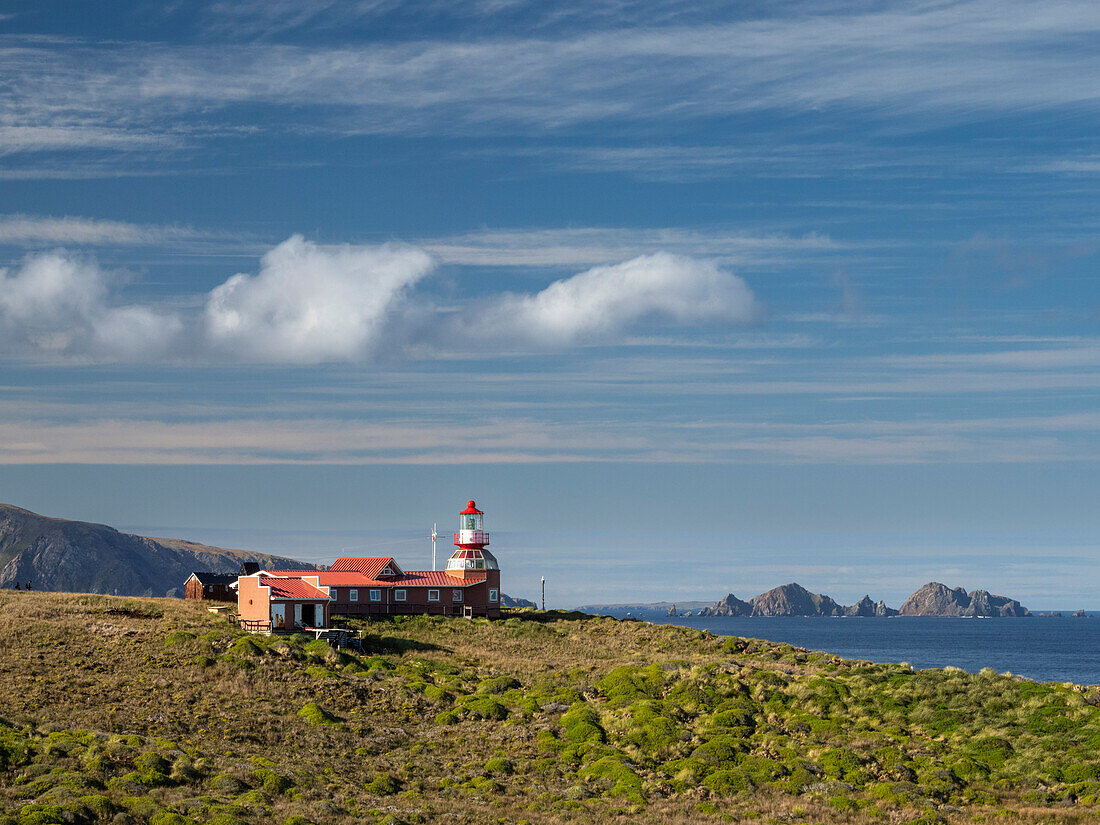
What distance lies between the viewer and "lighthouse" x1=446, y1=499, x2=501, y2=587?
100 metres

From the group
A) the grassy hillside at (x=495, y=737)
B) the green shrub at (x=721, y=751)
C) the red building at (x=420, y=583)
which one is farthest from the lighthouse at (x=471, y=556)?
the green shrub at (x=721, y=751)

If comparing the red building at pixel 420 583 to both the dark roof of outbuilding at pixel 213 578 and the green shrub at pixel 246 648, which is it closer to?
the dark roof of outbuilding at pixel 213 578

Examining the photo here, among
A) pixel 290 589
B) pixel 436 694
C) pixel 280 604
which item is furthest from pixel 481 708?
pixel 290 589

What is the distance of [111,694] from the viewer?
55.3 meters

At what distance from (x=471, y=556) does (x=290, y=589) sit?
22.8 m

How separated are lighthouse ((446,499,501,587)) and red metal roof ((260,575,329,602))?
18.9 metres

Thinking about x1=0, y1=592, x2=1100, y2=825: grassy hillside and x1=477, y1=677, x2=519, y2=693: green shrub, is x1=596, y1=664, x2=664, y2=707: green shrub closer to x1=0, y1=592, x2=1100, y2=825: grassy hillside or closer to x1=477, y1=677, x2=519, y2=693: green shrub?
x1=0, y1=592, x2=1100, y2=825: grassy hillside

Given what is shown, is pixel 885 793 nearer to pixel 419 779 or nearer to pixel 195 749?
pixel 419 779

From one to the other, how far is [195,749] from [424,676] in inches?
827

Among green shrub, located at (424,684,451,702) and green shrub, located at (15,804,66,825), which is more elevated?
green shrub, located at (424,684,451,702)

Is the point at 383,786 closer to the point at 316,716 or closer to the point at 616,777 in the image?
the point at 616,777

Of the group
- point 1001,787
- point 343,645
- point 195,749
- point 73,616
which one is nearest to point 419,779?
point 195,749

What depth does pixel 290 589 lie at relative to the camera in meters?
81.8

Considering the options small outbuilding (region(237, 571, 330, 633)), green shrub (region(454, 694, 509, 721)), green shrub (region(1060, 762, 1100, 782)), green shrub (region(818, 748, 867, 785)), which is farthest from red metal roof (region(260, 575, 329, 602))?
green shrub (region(1060, 762, 1100, 782))
